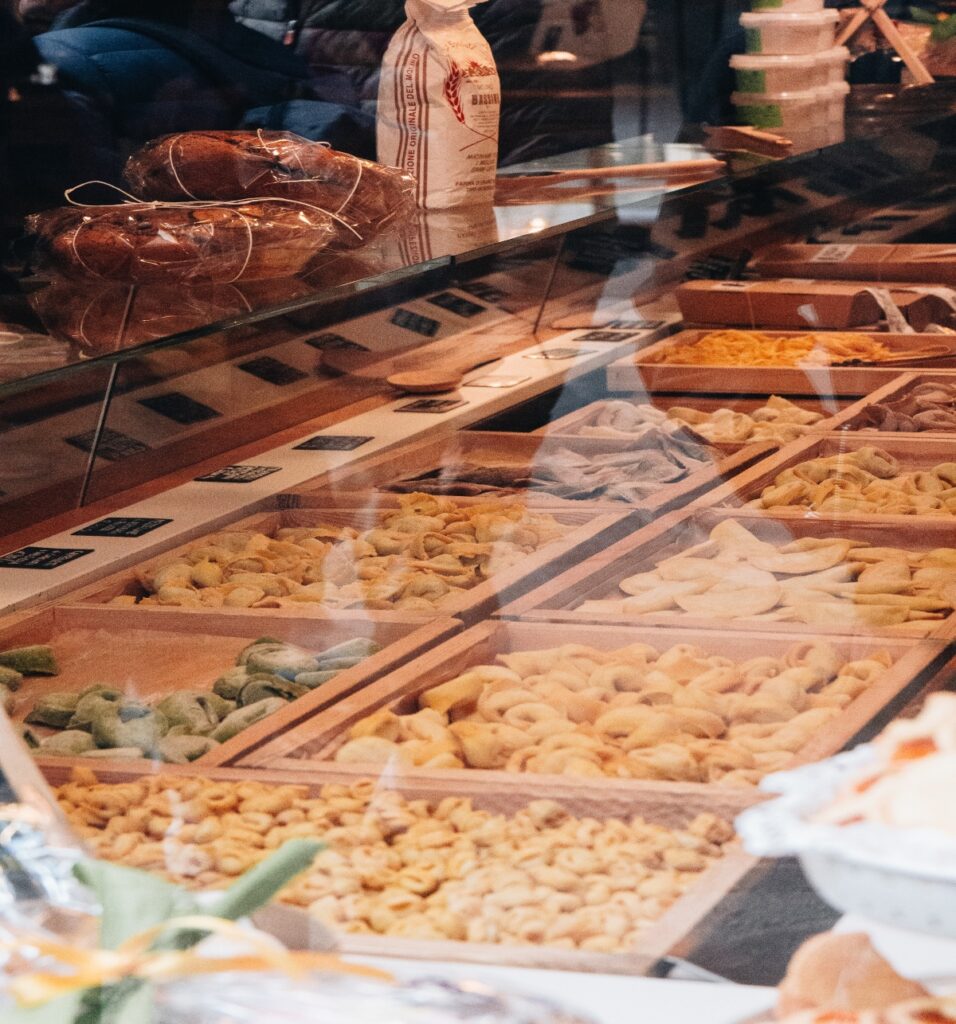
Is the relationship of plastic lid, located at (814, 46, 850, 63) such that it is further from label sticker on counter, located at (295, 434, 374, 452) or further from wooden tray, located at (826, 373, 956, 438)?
label sticker on counter, located at (295, 434, 374, 452)

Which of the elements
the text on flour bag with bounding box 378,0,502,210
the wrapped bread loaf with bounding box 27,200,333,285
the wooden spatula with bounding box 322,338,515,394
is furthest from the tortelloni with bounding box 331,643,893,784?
the wooden spatula with bounding box 322,338,515,394

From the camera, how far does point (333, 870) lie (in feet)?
2.46

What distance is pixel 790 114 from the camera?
6.68 feet

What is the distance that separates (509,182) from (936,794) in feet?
4.55

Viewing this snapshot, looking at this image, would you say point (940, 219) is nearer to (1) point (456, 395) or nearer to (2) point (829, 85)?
(2) point (829, 85)

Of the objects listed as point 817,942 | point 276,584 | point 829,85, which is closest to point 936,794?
point 817,942

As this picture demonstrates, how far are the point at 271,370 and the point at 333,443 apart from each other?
0.46 feet

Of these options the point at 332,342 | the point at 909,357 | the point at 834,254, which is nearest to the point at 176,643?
the point at 332,342

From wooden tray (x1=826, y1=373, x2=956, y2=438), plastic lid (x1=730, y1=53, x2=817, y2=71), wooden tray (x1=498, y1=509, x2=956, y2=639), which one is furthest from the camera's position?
plastic lid (x1=730, y1=53, x2=817, y2=71)

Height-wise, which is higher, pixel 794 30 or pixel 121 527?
pixel 794 30

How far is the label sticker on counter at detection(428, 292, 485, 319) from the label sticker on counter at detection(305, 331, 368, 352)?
115mm

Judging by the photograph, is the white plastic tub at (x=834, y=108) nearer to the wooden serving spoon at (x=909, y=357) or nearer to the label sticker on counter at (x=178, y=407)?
the wooden serving spoon at (x=909, y=357)

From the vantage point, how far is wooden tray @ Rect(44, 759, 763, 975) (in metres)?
0.70

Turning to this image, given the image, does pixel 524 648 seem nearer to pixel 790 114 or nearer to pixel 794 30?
pixel 794 30
